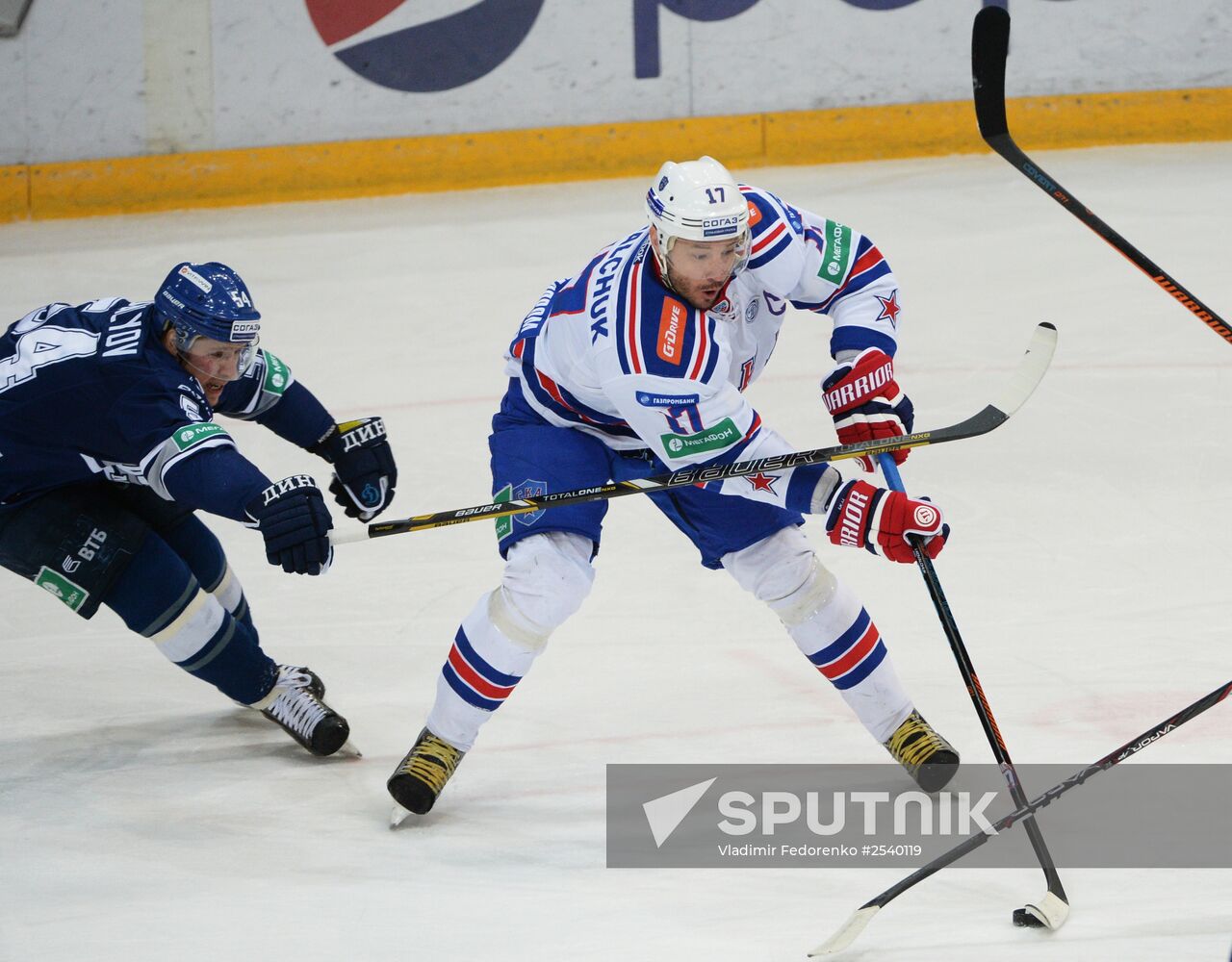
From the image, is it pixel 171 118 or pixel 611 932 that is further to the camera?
pixel 171 118

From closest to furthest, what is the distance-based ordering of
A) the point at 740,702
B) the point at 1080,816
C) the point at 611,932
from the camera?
the point at 611,932 → the point at 1080,816 → the point at 740,702

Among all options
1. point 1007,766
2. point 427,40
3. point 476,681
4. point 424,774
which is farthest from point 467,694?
point 427,40

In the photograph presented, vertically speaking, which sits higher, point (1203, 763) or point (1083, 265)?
point (1203, 763)

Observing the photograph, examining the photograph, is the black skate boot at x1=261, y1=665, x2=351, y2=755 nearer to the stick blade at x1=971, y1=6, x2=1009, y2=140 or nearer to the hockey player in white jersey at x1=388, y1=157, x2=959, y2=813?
A: the hockey player in white jersey at x1=388, y1=157, x2=959, y2=813

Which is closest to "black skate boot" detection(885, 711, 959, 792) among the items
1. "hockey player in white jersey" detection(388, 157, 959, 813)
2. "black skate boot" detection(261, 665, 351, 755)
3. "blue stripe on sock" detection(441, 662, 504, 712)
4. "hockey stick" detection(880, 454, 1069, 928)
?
"hockey player in white jersey" detection(388, 157, 959, 813)

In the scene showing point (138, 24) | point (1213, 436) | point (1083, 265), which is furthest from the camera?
point (138, 24)

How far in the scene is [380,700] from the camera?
12.1 feet

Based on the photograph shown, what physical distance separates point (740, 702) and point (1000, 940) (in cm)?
115

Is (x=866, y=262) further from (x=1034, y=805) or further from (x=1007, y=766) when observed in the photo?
(x=1034, y=805)

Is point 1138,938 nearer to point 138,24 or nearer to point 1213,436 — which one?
point 1213,436

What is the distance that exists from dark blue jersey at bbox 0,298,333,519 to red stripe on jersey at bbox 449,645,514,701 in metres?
0.47

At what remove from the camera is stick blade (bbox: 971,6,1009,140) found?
3.00 meters

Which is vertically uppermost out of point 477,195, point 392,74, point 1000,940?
point 1000,940

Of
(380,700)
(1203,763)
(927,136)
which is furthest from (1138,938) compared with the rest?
(927,136)
